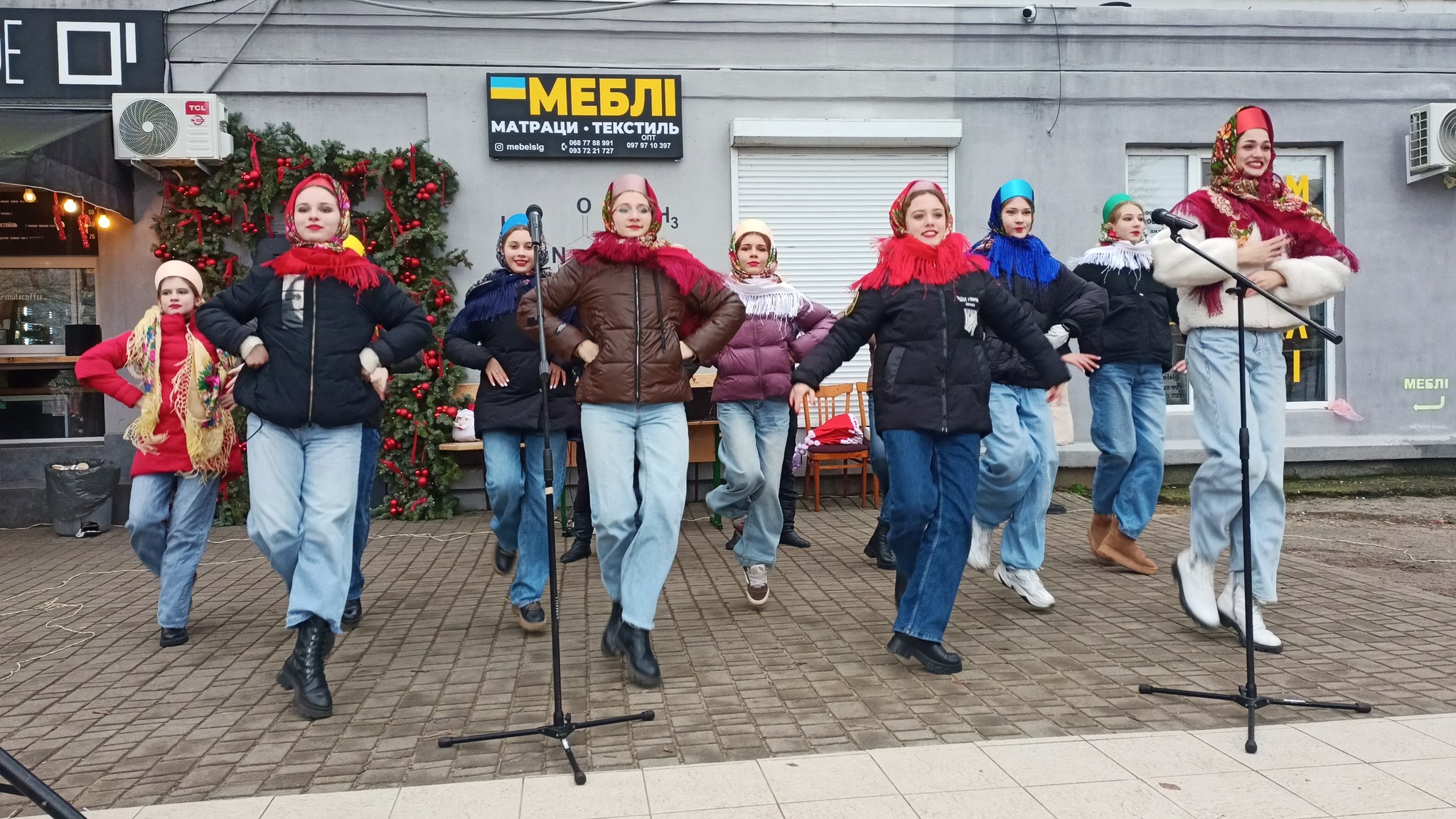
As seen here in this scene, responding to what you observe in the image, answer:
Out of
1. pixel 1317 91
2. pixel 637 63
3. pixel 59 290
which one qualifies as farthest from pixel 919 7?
pixel 59 290

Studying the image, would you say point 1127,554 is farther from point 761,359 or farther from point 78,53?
point 78,53

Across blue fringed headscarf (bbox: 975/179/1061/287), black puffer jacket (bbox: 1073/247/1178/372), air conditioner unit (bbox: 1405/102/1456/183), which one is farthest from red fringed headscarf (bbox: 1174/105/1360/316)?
air conditioner unit (bbox: 1405/102/1456/183)

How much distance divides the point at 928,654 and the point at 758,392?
2.06 meters

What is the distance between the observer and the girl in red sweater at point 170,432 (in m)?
5.16

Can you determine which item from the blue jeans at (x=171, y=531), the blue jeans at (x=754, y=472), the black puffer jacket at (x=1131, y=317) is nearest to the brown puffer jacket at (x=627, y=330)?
the blue jeans at (x=754, y=472)

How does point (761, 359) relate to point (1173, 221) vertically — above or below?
below

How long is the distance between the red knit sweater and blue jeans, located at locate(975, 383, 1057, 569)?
400 centimetres

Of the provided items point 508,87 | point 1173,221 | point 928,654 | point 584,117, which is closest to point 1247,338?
point 1173,221

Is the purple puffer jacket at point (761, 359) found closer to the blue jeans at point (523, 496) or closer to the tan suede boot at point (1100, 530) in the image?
the blue jeans at point (523, 496)

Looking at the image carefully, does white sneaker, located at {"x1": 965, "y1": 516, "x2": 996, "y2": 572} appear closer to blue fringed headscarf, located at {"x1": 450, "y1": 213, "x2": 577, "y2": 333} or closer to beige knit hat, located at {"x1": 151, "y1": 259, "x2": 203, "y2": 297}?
blue fringed headscarf, located at {"x1": 450, "y1": 213, "x2": 577, "y2": 333}

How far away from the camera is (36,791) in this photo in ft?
7.00

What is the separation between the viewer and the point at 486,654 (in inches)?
189

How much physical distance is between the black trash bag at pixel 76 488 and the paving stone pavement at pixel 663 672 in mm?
2261

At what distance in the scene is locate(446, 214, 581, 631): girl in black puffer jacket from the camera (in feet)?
16.8
